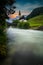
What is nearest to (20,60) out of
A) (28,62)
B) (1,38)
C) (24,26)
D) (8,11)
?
(28,62)

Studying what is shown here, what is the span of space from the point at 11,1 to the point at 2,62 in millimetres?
9165

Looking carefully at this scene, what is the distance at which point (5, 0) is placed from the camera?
2283 centimetres

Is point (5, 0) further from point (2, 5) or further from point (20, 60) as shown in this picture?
point (20, 60)

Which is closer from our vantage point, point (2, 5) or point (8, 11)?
point (2, 5)

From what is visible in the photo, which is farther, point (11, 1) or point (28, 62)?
point (11, 1)

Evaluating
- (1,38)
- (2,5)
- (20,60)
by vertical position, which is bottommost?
(20,60)

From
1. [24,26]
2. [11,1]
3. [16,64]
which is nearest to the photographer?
[16,64]

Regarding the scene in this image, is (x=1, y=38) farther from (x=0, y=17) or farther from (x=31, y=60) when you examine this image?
(x=31, y=60)

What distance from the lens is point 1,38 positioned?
26.2 m

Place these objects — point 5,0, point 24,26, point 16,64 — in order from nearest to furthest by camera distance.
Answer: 1. point 16,64
2. point 5,0
3. point 24,26

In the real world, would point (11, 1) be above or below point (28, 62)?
above

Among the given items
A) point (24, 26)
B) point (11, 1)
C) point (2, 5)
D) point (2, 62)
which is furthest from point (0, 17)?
point (24, 26)

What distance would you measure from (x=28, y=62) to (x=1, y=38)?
6.56 metres

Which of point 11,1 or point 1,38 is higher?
point 11,1
